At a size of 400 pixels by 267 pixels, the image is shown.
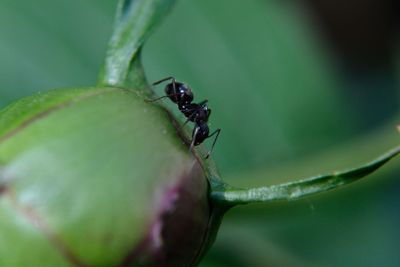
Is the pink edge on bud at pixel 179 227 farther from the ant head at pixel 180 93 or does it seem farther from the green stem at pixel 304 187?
Result: the ant head at pixel 180 93

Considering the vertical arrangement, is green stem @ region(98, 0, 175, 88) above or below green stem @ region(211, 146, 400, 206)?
above

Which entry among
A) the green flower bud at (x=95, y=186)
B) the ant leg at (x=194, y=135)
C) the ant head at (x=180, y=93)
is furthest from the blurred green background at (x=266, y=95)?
the green flower bud at (x=95, y=186)

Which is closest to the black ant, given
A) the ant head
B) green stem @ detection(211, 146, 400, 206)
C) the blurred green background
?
the ant head

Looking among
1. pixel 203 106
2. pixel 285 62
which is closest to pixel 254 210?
pixel 203 106

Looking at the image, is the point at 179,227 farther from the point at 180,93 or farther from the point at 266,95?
the point at 266,95

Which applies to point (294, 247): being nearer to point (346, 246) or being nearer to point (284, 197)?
point (346, 246)

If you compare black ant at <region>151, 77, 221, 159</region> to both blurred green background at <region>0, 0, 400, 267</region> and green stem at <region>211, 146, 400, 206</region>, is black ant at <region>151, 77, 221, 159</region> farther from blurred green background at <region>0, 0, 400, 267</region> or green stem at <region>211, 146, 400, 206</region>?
blurred green background at <region>0, 0, 400, 267</region>
